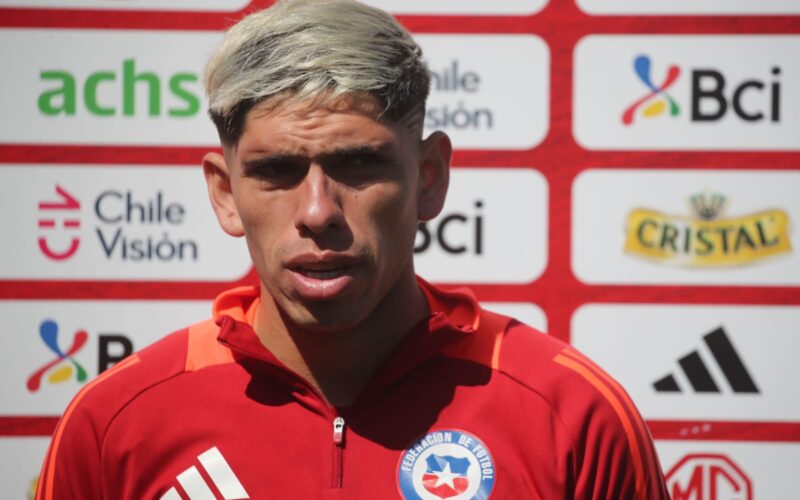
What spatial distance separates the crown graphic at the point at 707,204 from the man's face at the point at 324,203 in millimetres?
934

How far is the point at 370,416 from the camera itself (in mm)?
1049

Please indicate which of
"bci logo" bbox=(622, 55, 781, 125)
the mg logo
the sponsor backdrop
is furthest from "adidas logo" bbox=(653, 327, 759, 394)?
"bci logo" bbox=(622, 55, 781, 125)

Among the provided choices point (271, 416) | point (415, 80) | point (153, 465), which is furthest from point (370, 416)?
point (415, 80)

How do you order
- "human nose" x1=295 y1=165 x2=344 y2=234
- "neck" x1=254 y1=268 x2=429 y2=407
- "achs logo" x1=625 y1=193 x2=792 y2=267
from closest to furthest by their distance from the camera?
"human nose" x1=295 y1=165 x2=344 y2=234
"neck" x1=254 y1=268 x2=429 y2=407
"achs logo" x1=625 y1=193 x2=792 y2=267

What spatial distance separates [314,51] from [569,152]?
0.93 meters

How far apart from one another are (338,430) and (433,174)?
1.03 feet

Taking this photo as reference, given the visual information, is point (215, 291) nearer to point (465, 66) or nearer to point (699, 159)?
point (465, 66)

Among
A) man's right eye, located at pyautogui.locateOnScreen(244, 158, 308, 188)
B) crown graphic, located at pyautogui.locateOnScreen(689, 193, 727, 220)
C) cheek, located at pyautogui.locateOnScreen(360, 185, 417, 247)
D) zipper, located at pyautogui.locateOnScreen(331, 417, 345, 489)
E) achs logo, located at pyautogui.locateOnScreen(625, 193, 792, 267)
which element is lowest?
zipper, located at pyautogui.locateOnScreen(331, 417, 345, 489)

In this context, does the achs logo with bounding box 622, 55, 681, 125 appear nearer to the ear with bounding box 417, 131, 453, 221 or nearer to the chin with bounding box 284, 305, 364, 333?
the ear with bounding box 417, 131, 453, 221

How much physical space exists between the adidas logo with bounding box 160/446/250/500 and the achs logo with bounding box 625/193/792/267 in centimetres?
102

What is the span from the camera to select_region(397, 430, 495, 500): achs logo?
39.9 inches

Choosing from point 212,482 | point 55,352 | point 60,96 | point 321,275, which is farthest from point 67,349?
point 321,275

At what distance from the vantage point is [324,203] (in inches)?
38.1

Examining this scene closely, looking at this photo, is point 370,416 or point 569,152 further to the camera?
point 569,152
